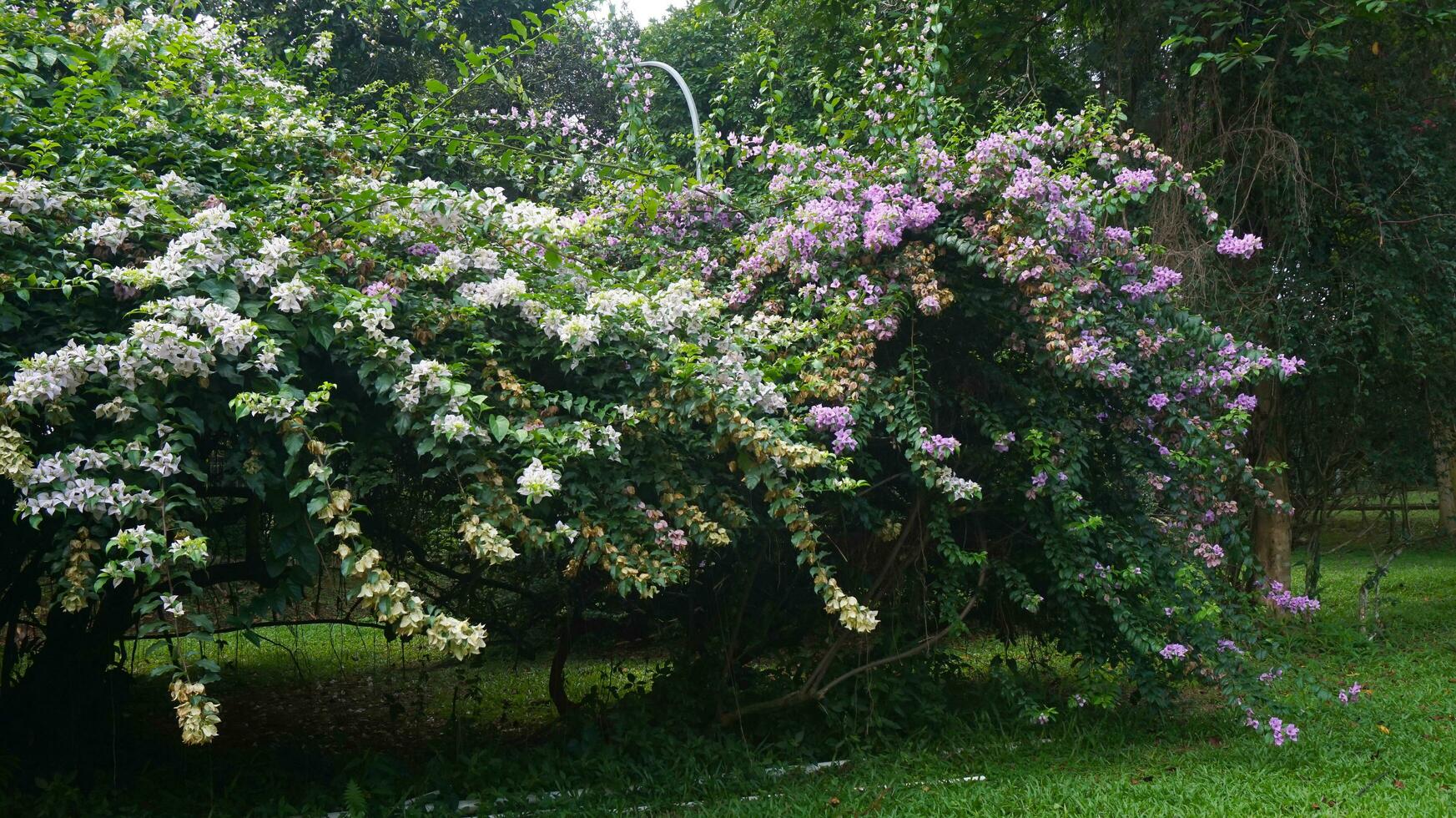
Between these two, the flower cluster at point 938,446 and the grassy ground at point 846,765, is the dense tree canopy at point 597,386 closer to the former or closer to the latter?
the flower cluster at point 938,446

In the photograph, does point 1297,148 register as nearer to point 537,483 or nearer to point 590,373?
point 590,373

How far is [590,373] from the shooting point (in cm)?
384

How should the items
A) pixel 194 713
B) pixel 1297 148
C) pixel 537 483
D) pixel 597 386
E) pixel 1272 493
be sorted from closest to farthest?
1. pixel 194 713
2. pixel 537 483
3. pixel 597 386
4. pixel 1297 148
5. pixel 1272 493

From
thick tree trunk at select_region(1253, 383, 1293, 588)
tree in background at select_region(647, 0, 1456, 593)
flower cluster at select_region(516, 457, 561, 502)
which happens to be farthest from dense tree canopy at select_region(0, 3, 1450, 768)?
thick tree trunk at select_region(1253, 383, 1293, 588)

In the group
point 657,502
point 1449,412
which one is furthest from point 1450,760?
point 1449,412

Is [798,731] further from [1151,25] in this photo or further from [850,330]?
[1151,25]

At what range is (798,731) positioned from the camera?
498 centimetres

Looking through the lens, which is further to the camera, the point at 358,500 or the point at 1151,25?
the point at 1151,25

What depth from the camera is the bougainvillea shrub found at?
119 inches

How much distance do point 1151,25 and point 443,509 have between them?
235 inches

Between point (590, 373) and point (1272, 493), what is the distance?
651cm

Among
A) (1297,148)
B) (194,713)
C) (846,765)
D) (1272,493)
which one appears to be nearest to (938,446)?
(846,765)

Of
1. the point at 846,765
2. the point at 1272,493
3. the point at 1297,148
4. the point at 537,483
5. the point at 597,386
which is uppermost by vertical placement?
the point at 1297,148

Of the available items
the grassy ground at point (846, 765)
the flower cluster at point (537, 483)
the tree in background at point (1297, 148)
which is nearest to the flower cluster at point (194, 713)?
the flower cluster at point (537, 483)
